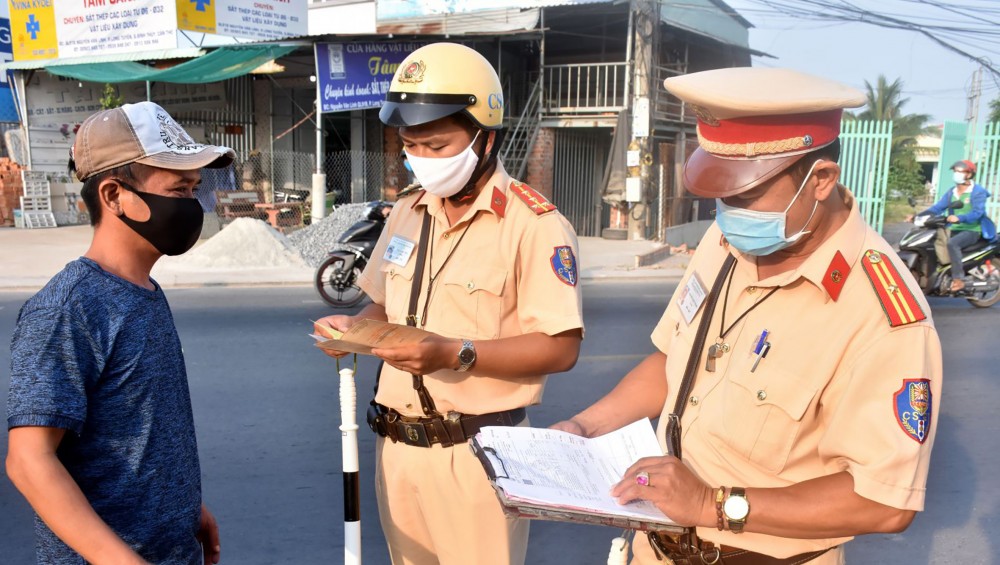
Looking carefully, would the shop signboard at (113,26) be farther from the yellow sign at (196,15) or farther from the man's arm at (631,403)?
the man's arm at (631,403)

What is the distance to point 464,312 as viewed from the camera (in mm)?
2307

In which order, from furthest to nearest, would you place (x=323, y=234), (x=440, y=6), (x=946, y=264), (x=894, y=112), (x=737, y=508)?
(x=894, y=112) → (x=440, y=6) → (x=323, y=234) → (x=946, y=264) → (x=737, y=508)

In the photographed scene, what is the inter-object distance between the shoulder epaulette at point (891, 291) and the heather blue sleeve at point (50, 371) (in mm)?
1556

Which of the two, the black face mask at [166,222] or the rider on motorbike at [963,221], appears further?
the rider on motorbike at [963,221]

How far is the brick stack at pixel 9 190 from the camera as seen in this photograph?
17.1 metres

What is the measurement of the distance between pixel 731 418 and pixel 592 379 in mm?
4580

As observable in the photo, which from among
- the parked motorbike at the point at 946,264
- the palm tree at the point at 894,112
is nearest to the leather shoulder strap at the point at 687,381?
the parked motorbike at the point at 946,264

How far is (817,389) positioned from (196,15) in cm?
1748

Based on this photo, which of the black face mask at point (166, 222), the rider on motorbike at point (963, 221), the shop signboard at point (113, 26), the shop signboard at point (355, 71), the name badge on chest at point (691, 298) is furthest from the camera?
the shop signboard at point (113, 26)

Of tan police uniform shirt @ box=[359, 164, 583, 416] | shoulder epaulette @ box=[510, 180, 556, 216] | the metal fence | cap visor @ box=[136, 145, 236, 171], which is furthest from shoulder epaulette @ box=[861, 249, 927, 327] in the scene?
the metal fence

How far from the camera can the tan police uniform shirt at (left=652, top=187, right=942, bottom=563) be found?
1445 mm

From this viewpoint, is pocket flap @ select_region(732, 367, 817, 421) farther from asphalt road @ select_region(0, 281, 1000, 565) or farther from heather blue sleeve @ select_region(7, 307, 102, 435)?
asphalt road @ select_region(0, 281, 1000, 565)

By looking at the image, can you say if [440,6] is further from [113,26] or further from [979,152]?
[979,152]

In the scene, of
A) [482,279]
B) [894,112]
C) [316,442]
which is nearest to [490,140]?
[482,279]
